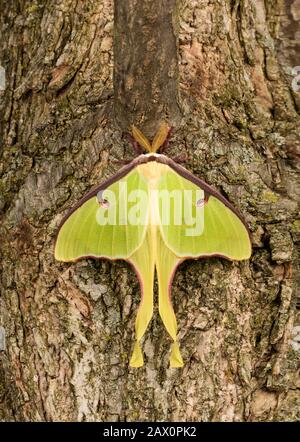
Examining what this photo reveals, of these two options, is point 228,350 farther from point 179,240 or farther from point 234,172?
point 234,172

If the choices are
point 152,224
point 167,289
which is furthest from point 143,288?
point 152,224

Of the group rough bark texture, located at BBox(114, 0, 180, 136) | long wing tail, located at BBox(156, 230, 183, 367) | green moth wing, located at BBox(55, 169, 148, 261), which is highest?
rough bark texture, located at BBox(114, 0, 180, 136)

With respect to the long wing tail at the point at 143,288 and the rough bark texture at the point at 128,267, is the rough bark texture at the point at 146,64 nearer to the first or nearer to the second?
the rough bark texture at the point at 128,267

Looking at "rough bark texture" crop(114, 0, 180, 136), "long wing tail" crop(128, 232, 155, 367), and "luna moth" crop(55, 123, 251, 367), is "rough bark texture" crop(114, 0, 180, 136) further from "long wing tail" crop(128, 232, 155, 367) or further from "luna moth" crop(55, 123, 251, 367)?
"long wing tail" crop(128, 232, 155, 367)

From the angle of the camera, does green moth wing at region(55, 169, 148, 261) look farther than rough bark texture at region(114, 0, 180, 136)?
Yes

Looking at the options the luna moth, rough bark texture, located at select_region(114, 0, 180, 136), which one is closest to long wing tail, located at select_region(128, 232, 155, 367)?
the luna moth

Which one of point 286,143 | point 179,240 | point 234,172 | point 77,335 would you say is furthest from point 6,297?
point 286,143

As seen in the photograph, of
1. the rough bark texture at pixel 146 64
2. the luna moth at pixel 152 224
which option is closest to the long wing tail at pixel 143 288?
the luna moth at pixel 152 224
